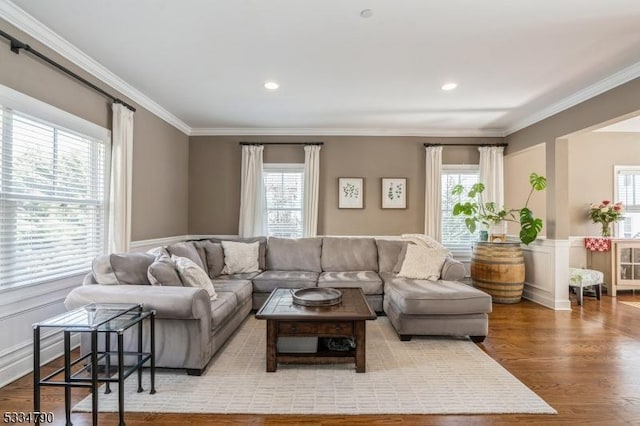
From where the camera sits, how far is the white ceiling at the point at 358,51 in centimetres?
230

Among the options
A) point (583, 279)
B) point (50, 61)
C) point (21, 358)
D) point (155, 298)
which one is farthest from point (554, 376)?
point (50, 61)

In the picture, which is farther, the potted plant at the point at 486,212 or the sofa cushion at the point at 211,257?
the potted plant at the point at 486,212

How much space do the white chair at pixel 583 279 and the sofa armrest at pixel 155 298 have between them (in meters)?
5.02

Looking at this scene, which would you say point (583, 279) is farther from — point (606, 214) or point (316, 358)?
point (316, 358)

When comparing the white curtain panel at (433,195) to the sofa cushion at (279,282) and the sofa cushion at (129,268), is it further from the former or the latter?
the sofa cushion at (129,268)

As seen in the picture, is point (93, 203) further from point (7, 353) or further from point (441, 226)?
point (441, 226)

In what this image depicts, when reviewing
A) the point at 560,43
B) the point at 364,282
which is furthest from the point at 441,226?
the point at 560,43

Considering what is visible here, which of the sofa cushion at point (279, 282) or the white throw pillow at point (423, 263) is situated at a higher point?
the white throw pillow at point (423, 263)

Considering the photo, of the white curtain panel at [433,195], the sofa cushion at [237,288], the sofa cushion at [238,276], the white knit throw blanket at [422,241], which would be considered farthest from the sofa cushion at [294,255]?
the white curtain panel at [433,195]

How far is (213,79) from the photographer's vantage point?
3506 mm

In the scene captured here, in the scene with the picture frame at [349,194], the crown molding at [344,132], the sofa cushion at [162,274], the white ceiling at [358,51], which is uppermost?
the white ceiling at [358,51]

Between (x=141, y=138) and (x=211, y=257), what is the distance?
5.71ft

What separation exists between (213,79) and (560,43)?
3259 millimetres

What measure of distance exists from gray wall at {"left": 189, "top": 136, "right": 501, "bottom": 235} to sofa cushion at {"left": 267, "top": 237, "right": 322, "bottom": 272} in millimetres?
817
